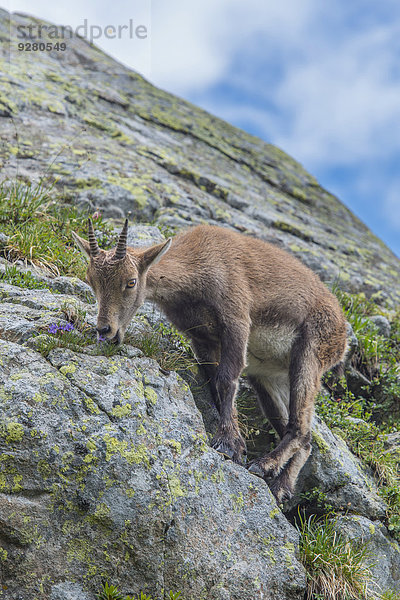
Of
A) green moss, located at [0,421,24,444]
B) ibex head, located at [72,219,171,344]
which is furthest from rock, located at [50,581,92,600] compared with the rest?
ibex head, located at [72,219,171,344]

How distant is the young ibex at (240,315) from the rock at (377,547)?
828 mm

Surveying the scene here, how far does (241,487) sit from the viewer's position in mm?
5543

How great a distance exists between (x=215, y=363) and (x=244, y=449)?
3.62 ft

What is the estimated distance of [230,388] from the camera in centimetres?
611

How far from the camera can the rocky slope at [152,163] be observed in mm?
11648

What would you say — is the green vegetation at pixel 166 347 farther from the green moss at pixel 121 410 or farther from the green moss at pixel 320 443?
the green moss at pixel 320 443

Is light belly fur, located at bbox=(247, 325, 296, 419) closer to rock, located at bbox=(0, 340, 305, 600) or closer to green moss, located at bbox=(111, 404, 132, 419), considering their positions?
rock, located at bbox=(0, 340, 305, 600)

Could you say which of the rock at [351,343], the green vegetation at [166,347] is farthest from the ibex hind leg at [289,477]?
the rock at [351,343]

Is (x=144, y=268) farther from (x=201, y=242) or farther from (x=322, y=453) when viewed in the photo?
(x=322, y=453)

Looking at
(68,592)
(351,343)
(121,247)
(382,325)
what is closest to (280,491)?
(68,592)

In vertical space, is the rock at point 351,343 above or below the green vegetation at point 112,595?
above

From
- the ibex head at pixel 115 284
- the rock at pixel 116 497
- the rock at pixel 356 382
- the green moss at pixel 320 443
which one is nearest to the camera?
the rock at pixel 116 497

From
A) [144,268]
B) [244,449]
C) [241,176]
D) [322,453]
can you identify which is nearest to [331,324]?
[322,453]

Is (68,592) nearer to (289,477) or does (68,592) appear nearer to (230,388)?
(230,388)
